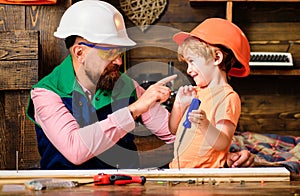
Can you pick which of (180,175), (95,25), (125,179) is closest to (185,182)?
(180,175)

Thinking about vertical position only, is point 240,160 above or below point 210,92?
below

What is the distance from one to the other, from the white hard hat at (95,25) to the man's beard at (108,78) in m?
0.10

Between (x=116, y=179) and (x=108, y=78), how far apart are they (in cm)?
59

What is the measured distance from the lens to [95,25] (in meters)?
2.13

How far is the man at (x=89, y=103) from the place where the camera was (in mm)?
2078

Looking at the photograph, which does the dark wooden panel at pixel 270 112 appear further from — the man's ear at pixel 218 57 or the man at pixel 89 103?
the man's ear at pixel 218 57

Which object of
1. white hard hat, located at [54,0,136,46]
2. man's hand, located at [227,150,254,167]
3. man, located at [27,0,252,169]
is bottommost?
man's hand, located at [227,150,254,167]

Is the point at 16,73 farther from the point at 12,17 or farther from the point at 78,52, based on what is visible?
the point at 78,52

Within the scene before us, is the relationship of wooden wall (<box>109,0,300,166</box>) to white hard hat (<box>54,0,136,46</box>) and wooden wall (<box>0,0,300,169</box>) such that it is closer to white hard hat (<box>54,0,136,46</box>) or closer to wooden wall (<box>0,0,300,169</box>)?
wooden wall (<box>0,0,300,169</box>)

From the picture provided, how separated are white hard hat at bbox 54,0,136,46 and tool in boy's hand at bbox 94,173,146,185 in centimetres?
57

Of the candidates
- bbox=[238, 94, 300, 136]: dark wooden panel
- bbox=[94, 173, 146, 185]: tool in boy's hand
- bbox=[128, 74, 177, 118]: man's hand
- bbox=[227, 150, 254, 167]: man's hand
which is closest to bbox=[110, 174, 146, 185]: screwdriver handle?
bbox=[94, 173, 146, 185]: tool in boy's hand

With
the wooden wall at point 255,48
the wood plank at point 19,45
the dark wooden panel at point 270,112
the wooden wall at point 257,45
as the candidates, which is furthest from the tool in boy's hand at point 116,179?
the dark wooden panel at point 270,112

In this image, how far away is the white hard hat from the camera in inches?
83.8

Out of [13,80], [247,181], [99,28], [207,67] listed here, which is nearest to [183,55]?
[207,67]
